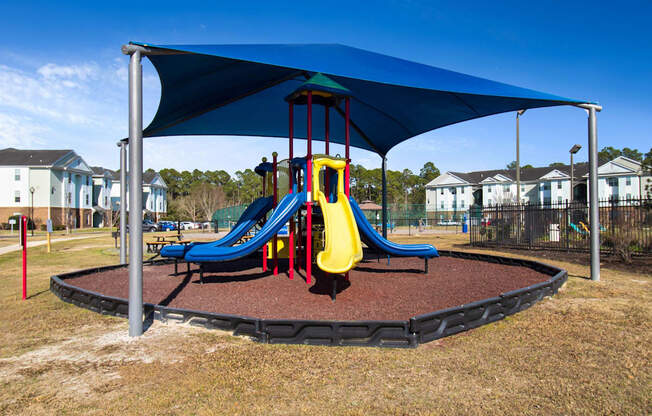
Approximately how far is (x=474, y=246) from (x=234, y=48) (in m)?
16.4

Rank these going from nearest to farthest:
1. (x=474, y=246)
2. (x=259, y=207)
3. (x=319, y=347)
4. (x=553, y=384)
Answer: (x=553, y=384)
(x=319, y=347)
(x=259, y=207)
(x=474, y=246)

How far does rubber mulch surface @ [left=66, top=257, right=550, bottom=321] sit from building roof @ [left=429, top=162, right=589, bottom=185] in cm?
6211

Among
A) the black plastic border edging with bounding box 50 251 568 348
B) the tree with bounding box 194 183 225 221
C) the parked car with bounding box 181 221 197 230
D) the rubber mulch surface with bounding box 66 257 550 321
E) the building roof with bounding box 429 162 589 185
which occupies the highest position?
the building roof with bounding box 429 162 589 185

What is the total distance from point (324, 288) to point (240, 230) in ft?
10.6

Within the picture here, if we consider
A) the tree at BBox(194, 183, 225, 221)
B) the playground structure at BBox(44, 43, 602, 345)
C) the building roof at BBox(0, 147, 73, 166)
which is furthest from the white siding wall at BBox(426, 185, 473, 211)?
the playground structure at BBox(44, 43, 602, 345)

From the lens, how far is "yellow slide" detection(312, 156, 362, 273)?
710cm

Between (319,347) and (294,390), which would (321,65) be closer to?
(319,347)

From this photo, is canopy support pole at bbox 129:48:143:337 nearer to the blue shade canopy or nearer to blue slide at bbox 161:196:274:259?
the blue shade canopy

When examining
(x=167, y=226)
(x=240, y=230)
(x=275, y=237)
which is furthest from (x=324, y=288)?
(x=167, y=226)

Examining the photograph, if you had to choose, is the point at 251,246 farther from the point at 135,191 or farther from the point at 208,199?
the point at 208,199

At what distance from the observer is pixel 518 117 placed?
24.0m

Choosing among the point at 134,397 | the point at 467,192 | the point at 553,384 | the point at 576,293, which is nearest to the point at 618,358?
the point at 553,384

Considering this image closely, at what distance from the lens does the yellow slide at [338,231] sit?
7098 millimetres

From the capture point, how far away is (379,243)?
9.17 m
